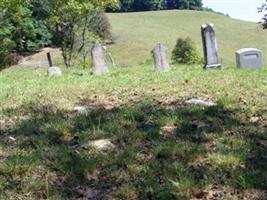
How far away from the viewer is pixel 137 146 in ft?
17.7

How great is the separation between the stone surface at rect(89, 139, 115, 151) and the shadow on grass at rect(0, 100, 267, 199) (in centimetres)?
5

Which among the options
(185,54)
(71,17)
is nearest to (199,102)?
(71,17)

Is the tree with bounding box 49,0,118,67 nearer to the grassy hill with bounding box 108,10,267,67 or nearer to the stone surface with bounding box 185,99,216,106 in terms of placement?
the grassy hill with bounding box 108,10,267,67

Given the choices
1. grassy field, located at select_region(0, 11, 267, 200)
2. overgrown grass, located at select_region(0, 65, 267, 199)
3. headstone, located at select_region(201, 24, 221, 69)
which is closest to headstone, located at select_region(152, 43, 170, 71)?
headstone, located at select_region(201, 24, 221, 69)

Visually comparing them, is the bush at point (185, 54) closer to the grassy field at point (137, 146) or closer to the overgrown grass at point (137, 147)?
the grassy field at point (137, 146)

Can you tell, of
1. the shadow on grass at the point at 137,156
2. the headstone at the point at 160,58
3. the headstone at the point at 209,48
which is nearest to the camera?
Answer: the shadow on grass at the point at 137,156

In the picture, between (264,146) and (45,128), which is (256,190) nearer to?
(264,146)

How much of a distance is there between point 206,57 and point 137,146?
1006 centimetres

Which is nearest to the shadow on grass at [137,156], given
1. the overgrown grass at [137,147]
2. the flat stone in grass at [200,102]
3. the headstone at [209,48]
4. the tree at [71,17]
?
the overgrown grass at [137,147]

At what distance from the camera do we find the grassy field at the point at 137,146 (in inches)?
177

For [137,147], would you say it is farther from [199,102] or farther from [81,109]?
[199,102]

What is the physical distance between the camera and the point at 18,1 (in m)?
26.1

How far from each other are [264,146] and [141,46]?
187ft

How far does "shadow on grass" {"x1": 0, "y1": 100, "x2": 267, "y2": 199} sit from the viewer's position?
14.7 ft
